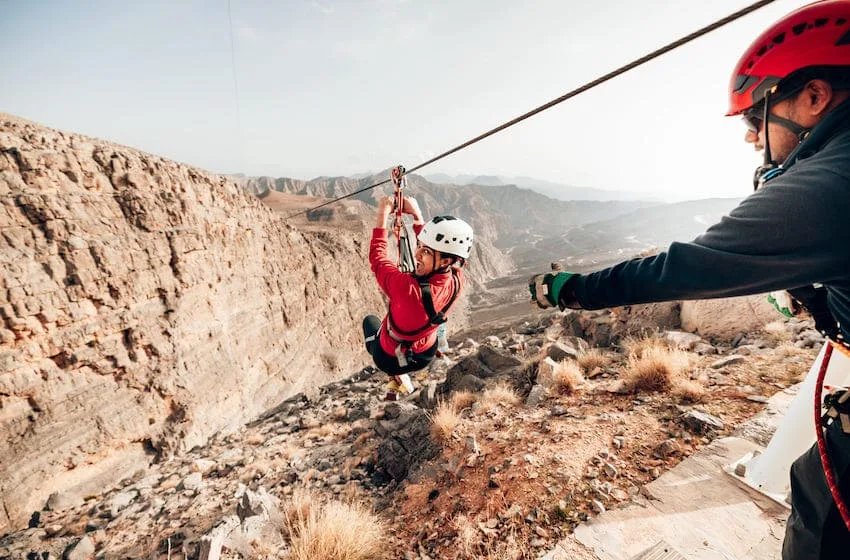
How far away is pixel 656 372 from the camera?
17.5 ft

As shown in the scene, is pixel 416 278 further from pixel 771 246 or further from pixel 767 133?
pixel 771 246

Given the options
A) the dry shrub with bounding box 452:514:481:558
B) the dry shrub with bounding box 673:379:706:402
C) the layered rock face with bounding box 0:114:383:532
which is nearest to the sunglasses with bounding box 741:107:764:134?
the dry shrub with bounding box 452:514:481:558

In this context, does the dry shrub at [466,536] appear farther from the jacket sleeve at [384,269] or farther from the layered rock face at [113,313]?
the layered rock face at [113,313]

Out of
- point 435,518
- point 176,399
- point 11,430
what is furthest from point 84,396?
point 435,518

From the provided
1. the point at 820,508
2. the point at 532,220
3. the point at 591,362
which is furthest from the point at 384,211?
the point at 532,220

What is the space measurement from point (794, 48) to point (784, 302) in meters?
1.32

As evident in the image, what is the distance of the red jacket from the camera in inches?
153

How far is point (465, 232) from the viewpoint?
4.14 metres

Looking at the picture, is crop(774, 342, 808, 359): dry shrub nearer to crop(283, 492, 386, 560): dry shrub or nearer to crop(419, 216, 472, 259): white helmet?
crop(419, 216, 472, 259): white helmet

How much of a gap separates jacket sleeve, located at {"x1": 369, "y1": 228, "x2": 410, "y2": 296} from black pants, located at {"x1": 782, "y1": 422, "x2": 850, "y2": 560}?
318 cm

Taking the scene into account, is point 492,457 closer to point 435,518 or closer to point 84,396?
point 435,518

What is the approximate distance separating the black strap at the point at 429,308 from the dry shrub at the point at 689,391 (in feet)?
11.9

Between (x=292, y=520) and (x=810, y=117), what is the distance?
5.81 metres

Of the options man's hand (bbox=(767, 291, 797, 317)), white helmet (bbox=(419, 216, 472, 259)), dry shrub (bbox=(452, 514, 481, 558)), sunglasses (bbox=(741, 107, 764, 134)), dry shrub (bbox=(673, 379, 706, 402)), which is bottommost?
dry shrub (bbox=(452, 514, 481, 558))
